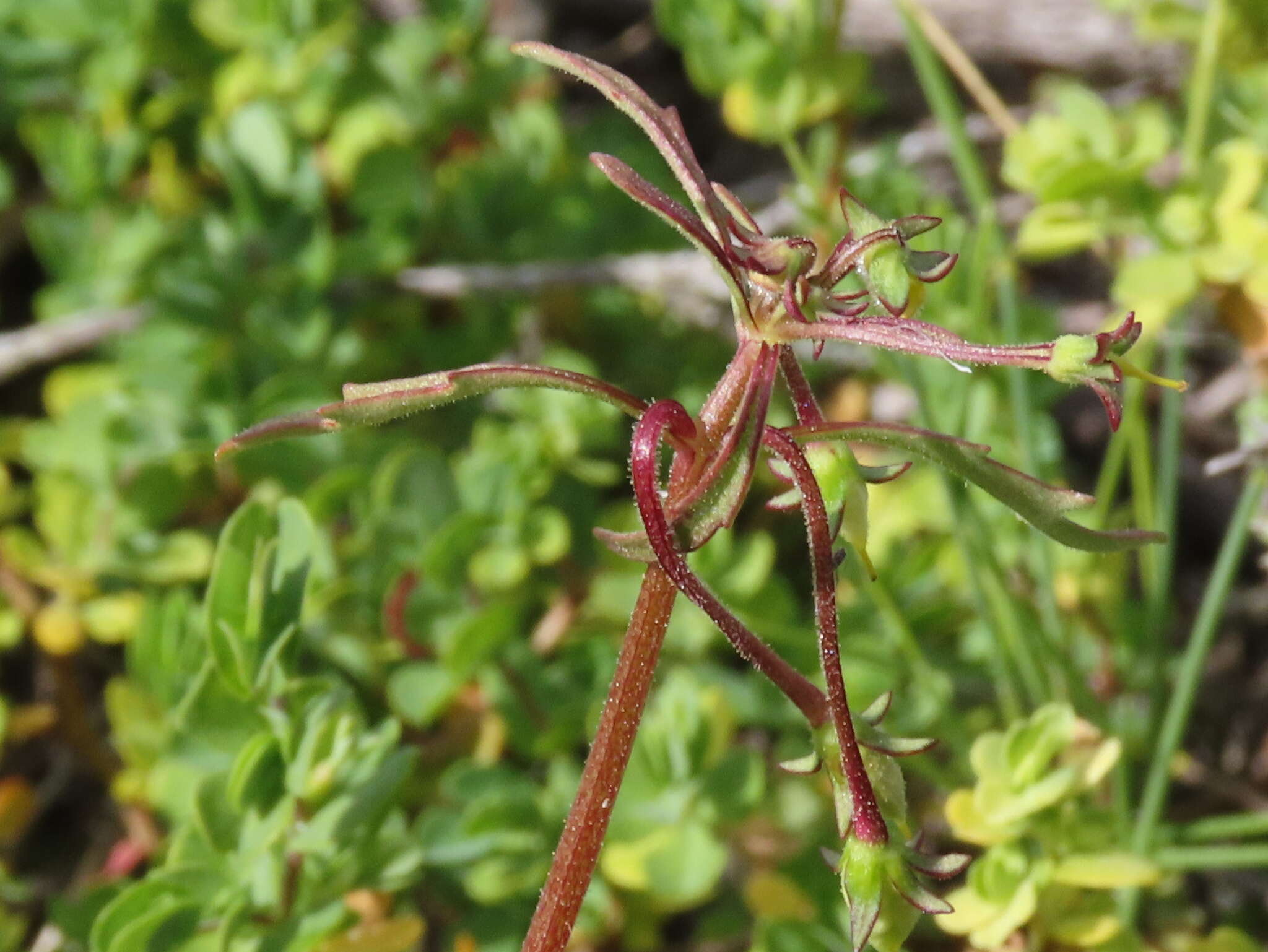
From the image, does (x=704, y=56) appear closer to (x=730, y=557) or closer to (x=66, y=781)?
(x=730, y=557)

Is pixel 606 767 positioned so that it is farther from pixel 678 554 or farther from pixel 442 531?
pixel 442 531

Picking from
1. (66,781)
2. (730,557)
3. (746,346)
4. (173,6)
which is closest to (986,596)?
(730,557)

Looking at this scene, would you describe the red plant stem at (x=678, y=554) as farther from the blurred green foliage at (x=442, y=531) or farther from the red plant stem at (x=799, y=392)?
the blurred green foliage at (x=442, y=531)

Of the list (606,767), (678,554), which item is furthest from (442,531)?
(678,554)

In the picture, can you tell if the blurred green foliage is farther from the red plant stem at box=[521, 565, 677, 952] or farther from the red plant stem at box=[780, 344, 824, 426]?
the red plant stem at box=[780, 344, 824, 426]

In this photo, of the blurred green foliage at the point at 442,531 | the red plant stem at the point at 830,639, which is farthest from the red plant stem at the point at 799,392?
the blurred green foliage at the point at 442,531

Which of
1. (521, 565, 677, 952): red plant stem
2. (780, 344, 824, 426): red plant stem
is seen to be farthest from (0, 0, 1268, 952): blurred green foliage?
(780, 344, 824, 426): red plant stem
